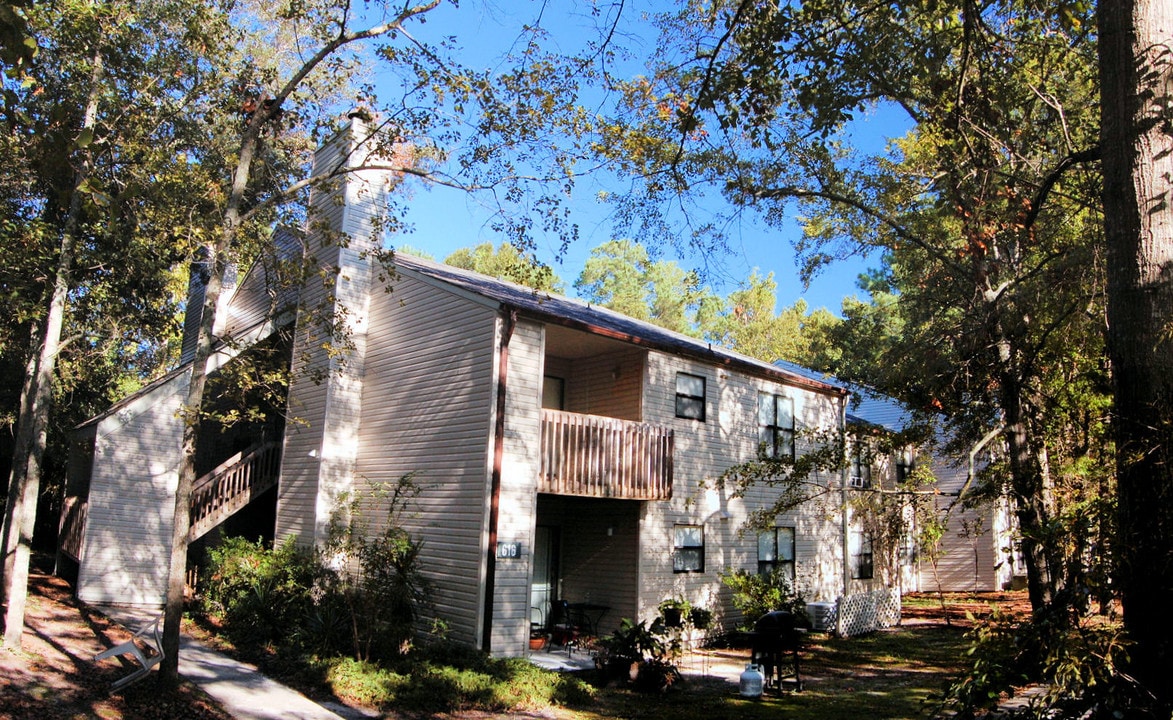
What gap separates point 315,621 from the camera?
45.4 feet

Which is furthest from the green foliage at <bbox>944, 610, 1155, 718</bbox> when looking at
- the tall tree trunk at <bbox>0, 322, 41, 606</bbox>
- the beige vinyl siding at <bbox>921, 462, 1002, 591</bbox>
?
the beige vinyl siding at <bbox>921, 462, 1002, 591</bbox>

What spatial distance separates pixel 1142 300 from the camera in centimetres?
509

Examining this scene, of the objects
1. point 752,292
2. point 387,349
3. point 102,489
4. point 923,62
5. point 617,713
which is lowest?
point 617,713

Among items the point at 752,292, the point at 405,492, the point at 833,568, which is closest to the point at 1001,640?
the point at 405,492

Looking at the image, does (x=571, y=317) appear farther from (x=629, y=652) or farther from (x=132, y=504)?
→ (x=132, y=504)

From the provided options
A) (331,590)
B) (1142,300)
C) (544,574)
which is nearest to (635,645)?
(544,574)

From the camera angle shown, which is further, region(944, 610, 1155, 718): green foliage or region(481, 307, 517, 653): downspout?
region(481, 307, 517, 653): downspout

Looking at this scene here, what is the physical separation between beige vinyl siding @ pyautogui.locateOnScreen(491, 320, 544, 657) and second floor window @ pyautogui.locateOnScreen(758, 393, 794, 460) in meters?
→ 7.13

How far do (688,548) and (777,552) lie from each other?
3.25 meters

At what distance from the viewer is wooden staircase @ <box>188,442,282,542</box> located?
53.1ft

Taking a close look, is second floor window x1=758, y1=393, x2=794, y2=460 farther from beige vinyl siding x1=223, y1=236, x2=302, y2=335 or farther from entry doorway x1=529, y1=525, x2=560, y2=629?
beige vinyl siding x1=223, y1=236, x2=302, y2=335

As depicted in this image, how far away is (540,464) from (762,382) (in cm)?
742

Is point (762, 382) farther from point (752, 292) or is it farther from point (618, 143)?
point (752, 292)

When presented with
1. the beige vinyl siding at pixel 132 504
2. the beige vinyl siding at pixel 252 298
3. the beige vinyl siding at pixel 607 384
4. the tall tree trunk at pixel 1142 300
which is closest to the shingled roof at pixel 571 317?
the beige vinyl siding at pixel 607 384
